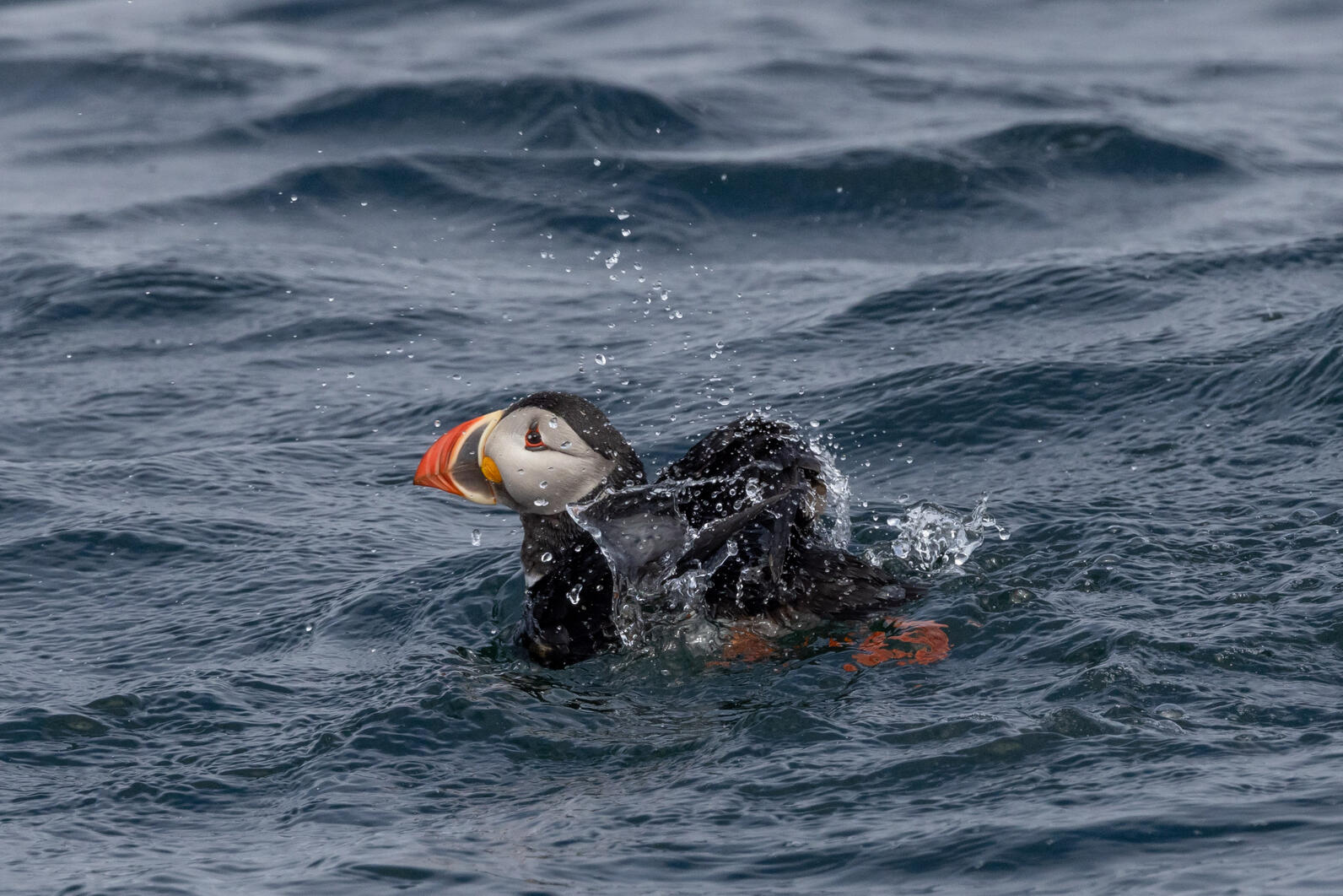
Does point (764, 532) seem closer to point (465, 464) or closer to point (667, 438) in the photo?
point (465, 464)

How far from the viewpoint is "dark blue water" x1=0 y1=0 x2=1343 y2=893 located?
13.2ft

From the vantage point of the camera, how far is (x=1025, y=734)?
13.7 feet

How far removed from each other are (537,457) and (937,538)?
1490 millimetres

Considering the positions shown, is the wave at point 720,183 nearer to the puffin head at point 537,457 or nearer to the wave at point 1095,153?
the wave at point 1095,153

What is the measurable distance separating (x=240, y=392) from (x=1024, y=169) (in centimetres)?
534

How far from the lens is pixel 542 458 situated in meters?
5.03

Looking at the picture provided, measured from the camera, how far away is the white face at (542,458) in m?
5.04

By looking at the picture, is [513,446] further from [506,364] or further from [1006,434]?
[506,364]

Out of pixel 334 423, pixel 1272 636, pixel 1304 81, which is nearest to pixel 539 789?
pixel 1272 636

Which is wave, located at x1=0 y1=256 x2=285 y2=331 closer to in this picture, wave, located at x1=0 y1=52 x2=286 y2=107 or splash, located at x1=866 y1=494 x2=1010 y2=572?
wave, located at x1=0 y1=52 x2=286 y2=107

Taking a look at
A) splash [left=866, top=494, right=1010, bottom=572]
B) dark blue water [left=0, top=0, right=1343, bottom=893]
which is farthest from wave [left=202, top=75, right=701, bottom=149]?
splash [left=866, top=494, right=1010, bottom=572]

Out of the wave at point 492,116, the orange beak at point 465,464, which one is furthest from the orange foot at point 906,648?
the wave at point 492,116

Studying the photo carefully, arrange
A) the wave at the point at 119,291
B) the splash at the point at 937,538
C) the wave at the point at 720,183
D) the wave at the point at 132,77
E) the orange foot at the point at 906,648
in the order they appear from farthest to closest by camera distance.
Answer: the wave at the point at 132,77
the wave at the point at 720,183
the wave at the point at 119,291
the splash at the point at 937,538
the orange foot at the point at 906,648

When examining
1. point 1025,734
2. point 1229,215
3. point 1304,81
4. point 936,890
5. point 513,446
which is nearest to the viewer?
point 936,890
